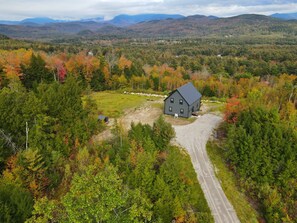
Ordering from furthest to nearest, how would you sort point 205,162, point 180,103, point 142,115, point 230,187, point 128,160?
point 142,115 → point 180,103 → point 205,162 → point 230,187 → point 128,160

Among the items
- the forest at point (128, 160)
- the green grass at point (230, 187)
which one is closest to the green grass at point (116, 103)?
the forest at point (128, 160)

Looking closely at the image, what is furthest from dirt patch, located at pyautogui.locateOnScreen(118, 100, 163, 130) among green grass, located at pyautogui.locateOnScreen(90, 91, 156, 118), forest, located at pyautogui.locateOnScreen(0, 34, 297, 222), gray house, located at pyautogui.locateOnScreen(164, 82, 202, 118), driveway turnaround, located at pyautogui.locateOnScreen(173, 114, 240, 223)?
driveway turnaround, located at pyautogui.locateOnScreen(173, 114, 240, 223)

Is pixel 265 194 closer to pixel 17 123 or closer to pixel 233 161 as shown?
pixel 233 161

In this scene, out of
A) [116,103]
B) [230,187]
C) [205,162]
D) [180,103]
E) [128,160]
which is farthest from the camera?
[116,103]

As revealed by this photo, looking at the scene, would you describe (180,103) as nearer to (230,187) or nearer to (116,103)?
(116,103)

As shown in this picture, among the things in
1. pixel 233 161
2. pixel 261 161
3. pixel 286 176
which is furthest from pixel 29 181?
pixel 286 176

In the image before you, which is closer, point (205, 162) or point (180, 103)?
point (205, 162)

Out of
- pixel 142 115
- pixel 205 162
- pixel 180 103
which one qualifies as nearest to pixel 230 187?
pixel 205 162
